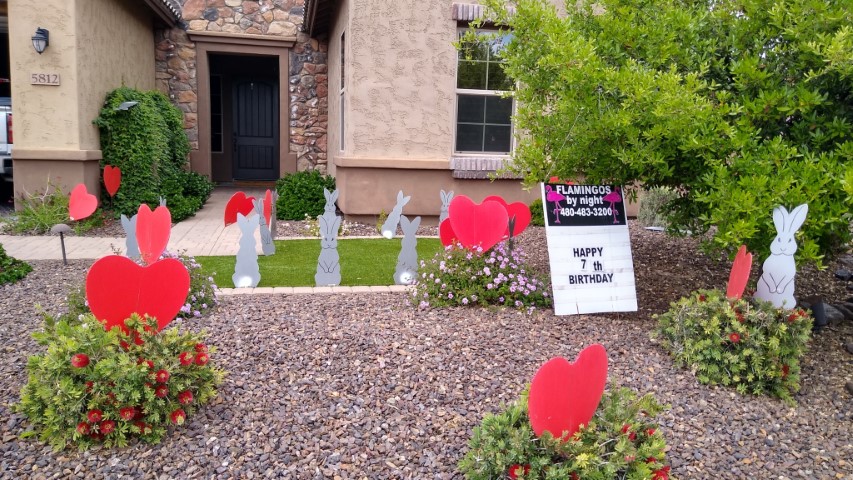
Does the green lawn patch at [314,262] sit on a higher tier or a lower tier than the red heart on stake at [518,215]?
lower

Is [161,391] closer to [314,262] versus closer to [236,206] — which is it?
[314,262]

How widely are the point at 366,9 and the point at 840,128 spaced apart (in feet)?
19.6

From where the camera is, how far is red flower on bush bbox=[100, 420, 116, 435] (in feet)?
8.73

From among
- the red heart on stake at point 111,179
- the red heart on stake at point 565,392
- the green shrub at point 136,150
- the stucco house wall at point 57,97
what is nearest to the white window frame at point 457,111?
the green shrub at point 136,150

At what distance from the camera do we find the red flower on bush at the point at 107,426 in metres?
2.66

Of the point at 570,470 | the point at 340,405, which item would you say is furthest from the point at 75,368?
the point at 570,470

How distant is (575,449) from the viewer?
2391 mm

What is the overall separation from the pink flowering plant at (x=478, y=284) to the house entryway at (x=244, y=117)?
1074cm

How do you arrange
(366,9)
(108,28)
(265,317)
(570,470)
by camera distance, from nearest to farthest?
1. (570,470)
2. (265,317)
3. (366,9)
4. (108,28)

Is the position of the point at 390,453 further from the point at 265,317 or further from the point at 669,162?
the point at 669,162

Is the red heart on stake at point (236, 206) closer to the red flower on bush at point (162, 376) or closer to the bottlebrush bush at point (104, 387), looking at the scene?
the bottlebrush bush at point (104, 387)

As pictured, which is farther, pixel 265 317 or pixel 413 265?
pixel 413 265

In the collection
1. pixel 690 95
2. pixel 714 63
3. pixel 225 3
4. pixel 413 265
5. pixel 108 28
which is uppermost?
pixel 225 3

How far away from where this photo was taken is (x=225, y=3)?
11.9 meters
